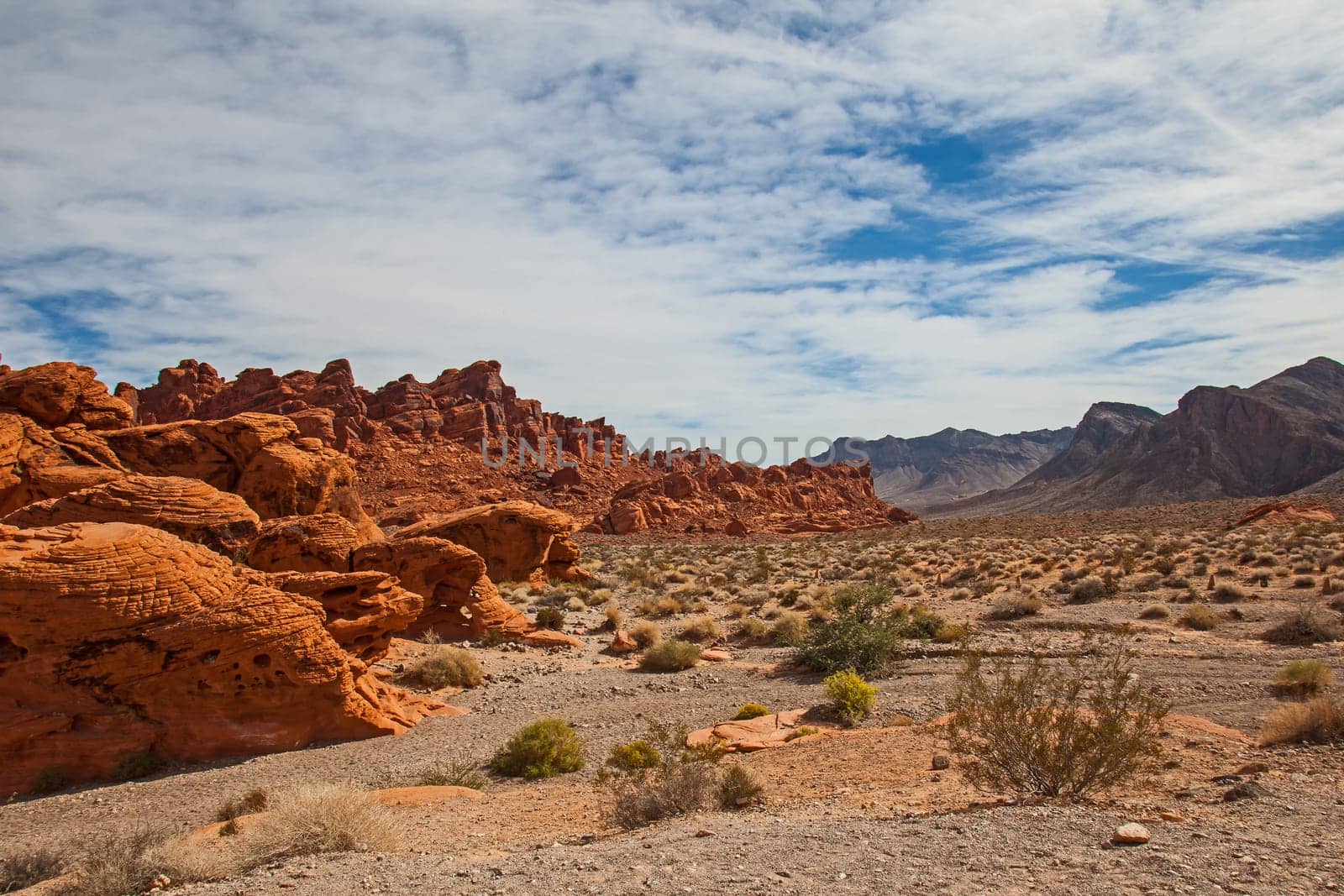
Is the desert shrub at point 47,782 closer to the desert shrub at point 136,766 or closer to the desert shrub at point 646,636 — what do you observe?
the desert shrub at point 136,766

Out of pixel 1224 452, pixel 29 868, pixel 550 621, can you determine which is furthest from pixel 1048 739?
pixel 1224 452

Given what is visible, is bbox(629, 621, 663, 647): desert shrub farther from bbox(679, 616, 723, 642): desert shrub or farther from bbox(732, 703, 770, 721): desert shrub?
bbox(732, 703, 770, 721): desert shrub

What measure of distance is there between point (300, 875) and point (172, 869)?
1.20 meters

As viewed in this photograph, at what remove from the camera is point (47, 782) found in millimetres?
9680

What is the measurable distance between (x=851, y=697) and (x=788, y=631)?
23.0 feet

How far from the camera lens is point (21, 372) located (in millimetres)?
18656

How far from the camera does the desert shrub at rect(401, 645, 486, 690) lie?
1473 centimetres

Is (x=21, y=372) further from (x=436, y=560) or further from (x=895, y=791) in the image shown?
(x=895, y=791)

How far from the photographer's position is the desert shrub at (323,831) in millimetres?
6566

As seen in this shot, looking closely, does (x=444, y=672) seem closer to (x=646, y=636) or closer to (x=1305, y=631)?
(x=646, y=636)

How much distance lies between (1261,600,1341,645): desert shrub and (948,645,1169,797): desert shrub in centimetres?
1067

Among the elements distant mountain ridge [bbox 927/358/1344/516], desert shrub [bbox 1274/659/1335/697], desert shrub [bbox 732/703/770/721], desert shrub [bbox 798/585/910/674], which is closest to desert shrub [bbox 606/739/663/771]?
desert shrub [bbox 732/703/770/721]

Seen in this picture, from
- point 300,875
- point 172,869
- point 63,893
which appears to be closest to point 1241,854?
point 300,875

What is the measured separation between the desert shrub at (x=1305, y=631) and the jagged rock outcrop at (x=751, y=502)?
173ft
